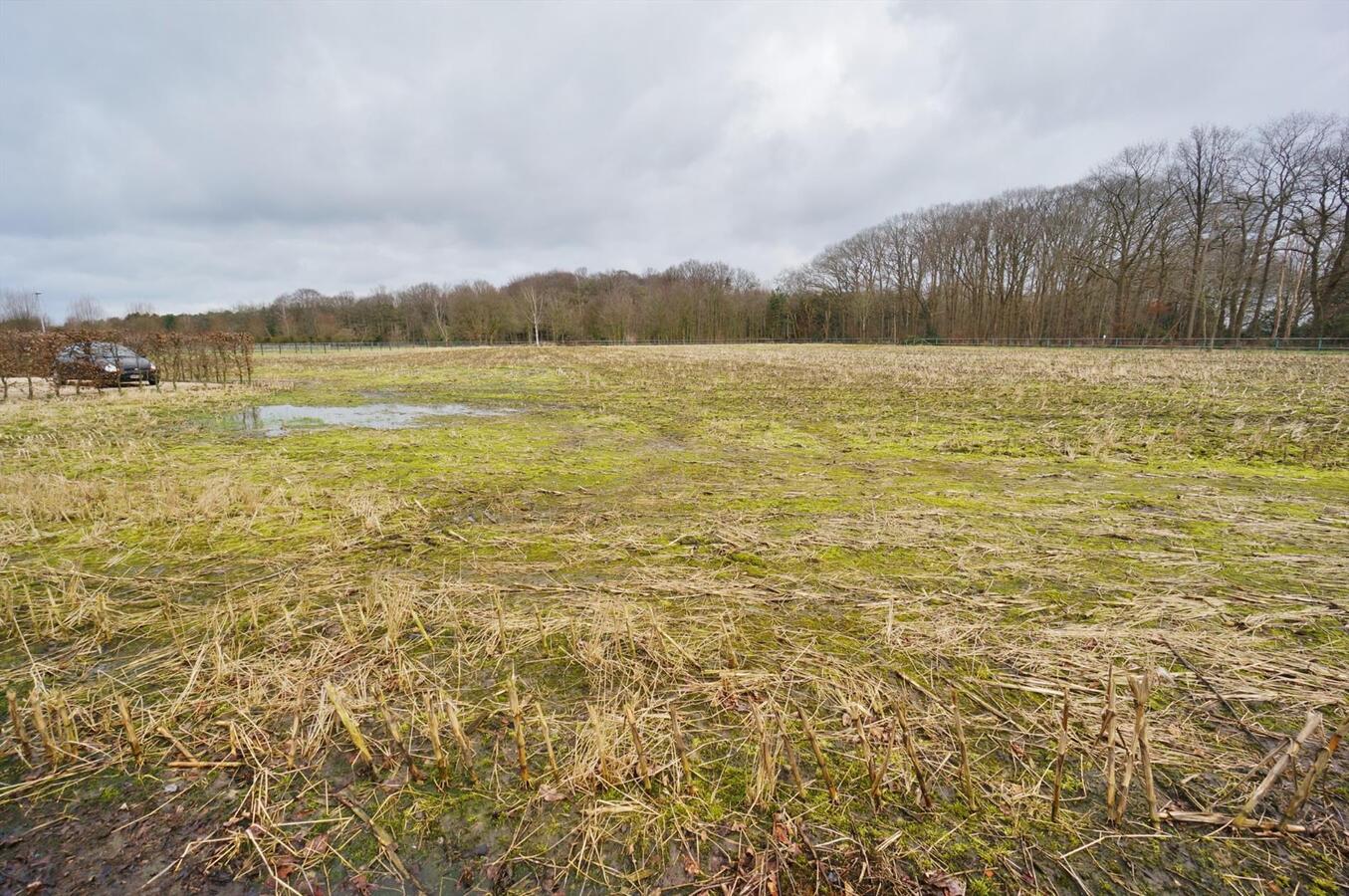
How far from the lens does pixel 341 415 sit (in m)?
11.8

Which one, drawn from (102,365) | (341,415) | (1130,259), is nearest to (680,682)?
(341,415)

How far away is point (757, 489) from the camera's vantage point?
5.85 m

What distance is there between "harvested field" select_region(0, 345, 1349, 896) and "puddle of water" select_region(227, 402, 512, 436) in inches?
164

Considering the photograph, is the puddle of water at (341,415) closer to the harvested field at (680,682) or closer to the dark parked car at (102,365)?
the harvested field at (680,682)

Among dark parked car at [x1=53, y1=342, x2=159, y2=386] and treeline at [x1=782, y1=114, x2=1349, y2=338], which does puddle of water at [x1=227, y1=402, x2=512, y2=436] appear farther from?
treeline at [x1=782, y1=114, x2=1349, y2=338]

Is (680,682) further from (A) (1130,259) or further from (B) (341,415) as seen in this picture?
(A) (1130,259)

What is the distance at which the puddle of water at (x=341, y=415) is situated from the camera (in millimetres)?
10302

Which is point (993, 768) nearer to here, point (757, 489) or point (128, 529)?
point (757, 489)

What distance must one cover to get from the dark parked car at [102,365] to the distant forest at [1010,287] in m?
17.2

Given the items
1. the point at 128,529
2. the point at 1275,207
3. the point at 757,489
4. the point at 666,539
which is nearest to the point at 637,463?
the point at 757,489

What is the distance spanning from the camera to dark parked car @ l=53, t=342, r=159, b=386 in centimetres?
1581

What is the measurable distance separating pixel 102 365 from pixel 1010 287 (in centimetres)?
7406

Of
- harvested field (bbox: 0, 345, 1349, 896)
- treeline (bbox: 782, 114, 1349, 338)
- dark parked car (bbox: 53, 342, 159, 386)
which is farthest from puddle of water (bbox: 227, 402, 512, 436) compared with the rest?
treeline (bbox: 782, 114, 1349, 338)

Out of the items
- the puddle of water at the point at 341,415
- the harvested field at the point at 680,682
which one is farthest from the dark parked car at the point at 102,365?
the harvested field at the point at 680,682
